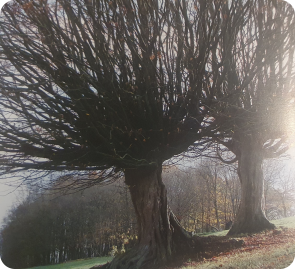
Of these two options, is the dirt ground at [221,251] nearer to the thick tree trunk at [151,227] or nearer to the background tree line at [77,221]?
the thick tree trunk at [151,227]

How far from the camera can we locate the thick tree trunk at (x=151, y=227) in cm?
756

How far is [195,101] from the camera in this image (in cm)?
711

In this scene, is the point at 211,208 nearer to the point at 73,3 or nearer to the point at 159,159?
the point at 159,159

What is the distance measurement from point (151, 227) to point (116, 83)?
13.6 feet

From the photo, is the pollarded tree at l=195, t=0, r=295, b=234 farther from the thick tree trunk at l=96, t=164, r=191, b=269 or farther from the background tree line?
the background tree line

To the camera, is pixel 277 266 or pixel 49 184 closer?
pixel 277 266

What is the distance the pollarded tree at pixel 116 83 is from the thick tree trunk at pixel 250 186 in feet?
16.7

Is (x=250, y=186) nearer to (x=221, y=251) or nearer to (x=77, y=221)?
(x=221, y=251)

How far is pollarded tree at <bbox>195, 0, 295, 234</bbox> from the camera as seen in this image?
6668 mm

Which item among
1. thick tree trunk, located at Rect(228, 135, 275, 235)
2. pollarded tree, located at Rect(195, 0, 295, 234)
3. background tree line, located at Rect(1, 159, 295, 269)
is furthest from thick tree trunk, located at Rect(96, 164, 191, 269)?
background tree line, located at Rect(1, 159, 295, 269)

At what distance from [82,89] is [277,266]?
16.9 ft

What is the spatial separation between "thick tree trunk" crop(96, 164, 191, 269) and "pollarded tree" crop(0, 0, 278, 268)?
0.03 m

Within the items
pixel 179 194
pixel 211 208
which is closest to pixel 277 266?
pixel 179 194

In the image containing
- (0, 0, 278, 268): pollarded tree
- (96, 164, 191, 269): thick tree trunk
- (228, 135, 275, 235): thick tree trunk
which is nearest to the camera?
(0, 0, 278, 268): pollarded tree
